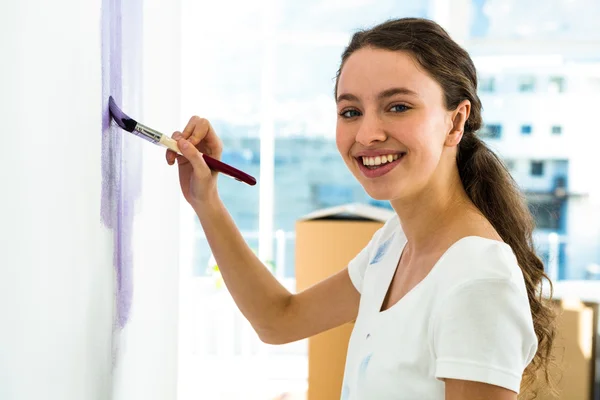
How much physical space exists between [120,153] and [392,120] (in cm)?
39

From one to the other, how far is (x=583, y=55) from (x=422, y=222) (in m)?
3.15

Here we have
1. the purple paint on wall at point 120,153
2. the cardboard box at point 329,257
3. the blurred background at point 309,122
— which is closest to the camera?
the purple paint on wall at point 120,153

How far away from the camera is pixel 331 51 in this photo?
4180mm

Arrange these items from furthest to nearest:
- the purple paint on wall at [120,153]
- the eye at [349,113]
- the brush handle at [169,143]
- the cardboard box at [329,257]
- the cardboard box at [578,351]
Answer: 1. the cardboard box at [578,351]
2. the cardboard box at [329,257]
3. the eye at [349,113]
4. the brush handle at [169,143]
5. the purple paint on wall at [120,153]

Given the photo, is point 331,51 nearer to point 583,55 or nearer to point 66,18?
point 583,55

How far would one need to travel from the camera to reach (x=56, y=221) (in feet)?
2.07

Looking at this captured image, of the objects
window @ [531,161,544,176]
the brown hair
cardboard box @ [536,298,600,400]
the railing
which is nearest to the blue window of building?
window @ [531,161,544,176]

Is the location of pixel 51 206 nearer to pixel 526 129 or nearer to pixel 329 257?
pixel 329 257

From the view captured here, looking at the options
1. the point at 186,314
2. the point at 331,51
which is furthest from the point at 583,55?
the point at 186,314

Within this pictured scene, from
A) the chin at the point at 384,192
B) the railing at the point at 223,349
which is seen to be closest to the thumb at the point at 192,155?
the chin at the point at 384,192

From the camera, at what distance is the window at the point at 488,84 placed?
388 cm

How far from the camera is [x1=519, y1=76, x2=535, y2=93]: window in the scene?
3.85 metres

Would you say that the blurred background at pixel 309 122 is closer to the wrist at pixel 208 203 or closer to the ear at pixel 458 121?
the wrist at pixel 208 203

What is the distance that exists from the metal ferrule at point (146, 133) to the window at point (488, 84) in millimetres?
3256
